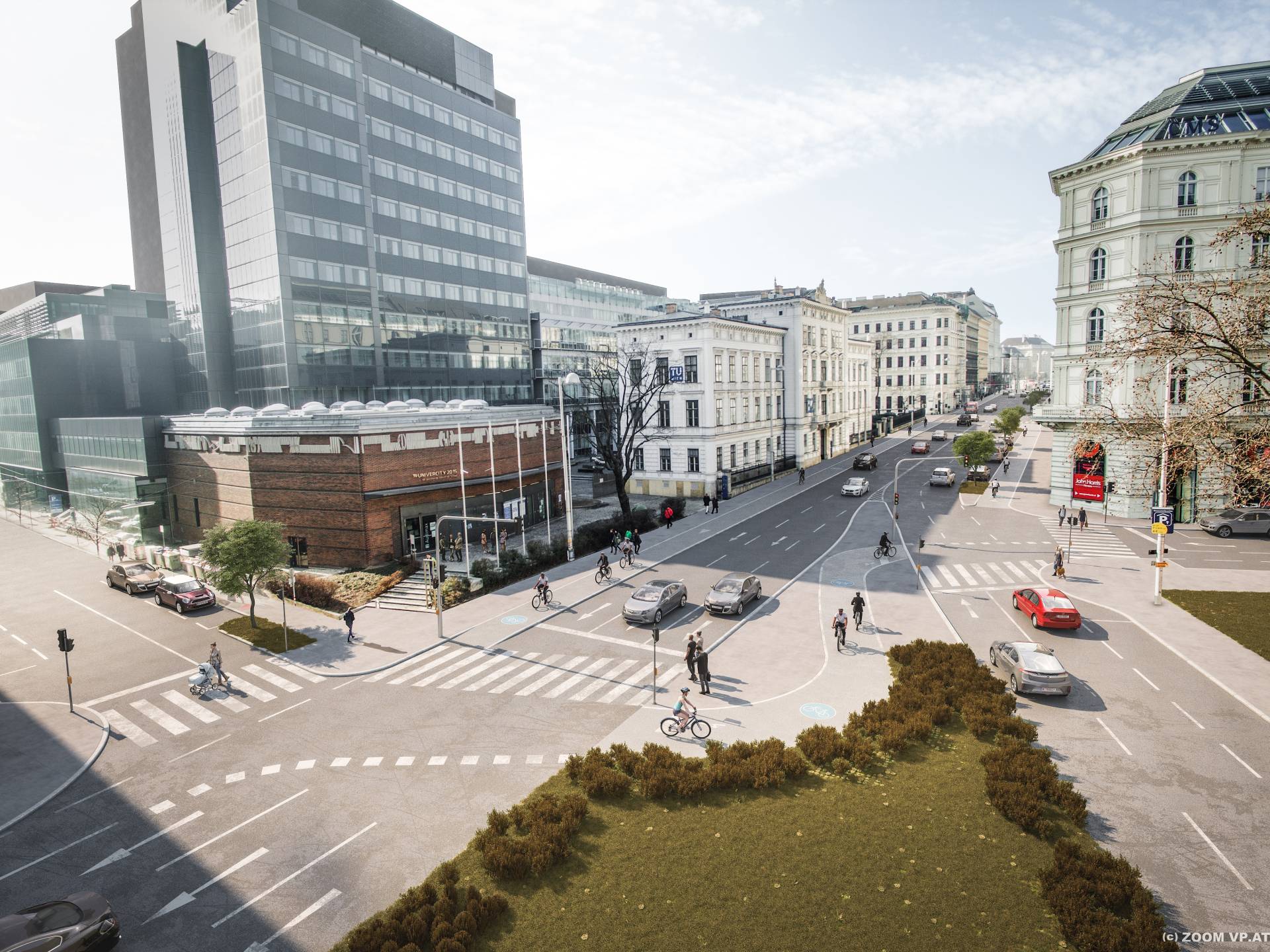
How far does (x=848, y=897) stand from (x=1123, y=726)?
11686 millimetres

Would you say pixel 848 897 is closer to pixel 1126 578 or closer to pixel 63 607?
pixel 1126 578

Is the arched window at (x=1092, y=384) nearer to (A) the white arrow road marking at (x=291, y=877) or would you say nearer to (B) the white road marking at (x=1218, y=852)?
(B) the white road marking at (x=1218, y=852)

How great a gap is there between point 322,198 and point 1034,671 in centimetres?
6083

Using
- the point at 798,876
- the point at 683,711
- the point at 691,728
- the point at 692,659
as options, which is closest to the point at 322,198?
the point at 692,659

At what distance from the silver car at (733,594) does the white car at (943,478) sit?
36.9 m

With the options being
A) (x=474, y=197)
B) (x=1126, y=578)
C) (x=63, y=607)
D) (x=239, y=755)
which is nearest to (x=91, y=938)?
(x=239, y=755)

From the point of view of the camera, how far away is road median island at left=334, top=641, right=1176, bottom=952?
11227 mm

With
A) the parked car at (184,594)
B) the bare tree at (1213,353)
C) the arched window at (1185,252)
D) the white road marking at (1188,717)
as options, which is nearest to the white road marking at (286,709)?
the parked car at (184,594)

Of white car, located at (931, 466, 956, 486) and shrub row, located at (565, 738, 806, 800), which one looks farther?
white car, located at (931, 466, 956, 486)

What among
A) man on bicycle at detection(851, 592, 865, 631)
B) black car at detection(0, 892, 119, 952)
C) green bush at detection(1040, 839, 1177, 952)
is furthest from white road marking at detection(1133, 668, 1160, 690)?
black car at detection(0, 892, 119, 952)

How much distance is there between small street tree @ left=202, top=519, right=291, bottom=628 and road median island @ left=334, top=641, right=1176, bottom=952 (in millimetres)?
19968

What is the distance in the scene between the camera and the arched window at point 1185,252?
1642 inches

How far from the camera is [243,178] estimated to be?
180ft

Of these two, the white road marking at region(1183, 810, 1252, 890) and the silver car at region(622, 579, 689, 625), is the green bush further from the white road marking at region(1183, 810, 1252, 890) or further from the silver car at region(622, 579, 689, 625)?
the silver car at region(622, 579, 689, 625)
